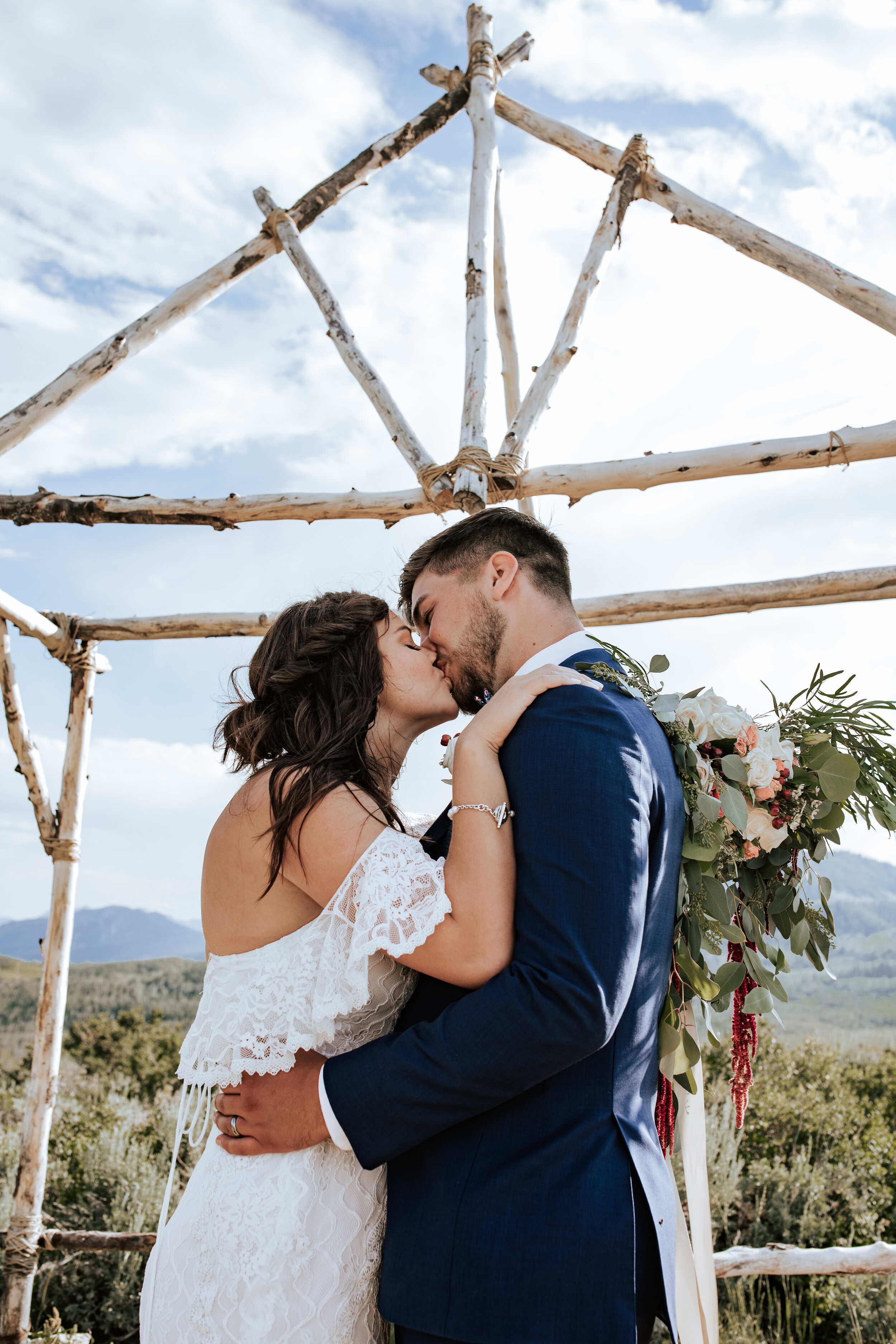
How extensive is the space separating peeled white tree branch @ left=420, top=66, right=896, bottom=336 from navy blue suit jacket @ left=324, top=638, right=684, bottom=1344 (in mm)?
3034

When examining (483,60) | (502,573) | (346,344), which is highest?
(483,60)

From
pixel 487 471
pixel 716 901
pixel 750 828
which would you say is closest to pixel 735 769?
pixel 750 828

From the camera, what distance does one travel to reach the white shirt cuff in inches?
60.6

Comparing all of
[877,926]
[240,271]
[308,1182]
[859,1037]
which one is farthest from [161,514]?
[877,926]

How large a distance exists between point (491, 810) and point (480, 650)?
71cm

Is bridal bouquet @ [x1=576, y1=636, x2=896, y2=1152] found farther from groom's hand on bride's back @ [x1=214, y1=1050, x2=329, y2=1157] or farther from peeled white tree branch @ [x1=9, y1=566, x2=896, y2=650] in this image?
peeled white tree branch @ [x1=9, y1=566, x2=896, y2=650]

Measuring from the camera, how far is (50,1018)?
4781mm

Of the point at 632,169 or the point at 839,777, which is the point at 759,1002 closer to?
the point at 839,777

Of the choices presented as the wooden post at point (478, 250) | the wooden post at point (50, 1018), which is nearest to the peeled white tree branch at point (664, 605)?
→ the wooden post at point (50, 1018)

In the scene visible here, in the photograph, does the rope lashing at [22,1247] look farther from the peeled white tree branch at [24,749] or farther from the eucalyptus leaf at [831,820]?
the eucalyptus leaf at [831,820]

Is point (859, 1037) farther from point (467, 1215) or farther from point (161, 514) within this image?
point (467, 1215)

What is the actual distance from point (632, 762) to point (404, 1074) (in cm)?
64

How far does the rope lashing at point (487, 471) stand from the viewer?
3.69m

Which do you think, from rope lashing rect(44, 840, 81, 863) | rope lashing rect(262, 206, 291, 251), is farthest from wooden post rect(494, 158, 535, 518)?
rope lashing rect(44, 840, 81, 863)
